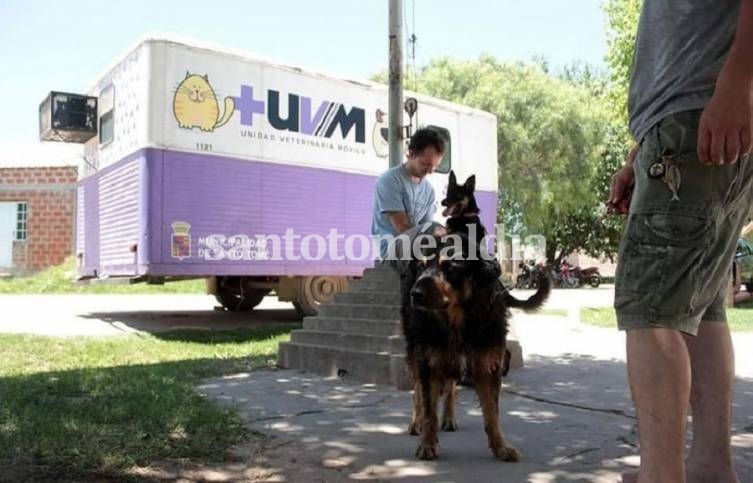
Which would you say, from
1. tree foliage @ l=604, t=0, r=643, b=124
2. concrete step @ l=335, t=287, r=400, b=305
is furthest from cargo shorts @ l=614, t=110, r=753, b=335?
tree foliage @ l=604, t=0, r=643, b=124

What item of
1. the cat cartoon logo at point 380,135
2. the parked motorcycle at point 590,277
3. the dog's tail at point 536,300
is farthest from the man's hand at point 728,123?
the parked motorcycle at point 590,277

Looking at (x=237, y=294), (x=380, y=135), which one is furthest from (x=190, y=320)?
(x=380, y=135)

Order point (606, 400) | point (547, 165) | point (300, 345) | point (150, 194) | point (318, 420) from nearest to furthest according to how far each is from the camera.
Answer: point (318, 420) → point (606, 400) → point (300, 345) → point (150, 194) → point (547, 165)

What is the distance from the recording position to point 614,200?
2.41 meters

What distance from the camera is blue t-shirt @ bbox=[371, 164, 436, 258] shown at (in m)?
4.77

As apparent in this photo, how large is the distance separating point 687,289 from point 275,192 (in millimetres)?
8211

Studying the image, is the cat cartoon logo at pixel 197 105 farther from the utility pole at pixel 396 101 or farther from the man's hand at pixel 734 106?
the man's hand at pixel 734 106

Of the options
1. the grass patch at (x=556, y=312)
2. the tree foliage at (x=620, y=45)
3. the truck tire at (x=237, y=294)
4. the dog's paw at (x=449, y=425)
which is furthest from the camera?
the tree foliage at (x=620, y=45)

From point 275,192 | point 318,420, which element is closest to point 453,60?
point 275,192

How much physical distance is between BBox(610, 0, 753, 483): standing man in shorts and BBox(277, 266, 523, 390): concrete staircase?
326cm

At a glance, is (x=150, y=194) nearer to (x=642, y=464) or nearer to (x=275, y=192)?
(x=275, y=192)

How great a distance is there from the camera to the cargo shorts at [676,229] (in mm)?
1797

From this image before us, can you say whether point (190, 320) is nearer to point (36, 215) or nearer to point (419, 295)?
point (419, 295)

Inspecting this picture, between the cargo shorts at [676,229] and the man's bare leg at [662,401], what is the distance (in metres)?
0.05
